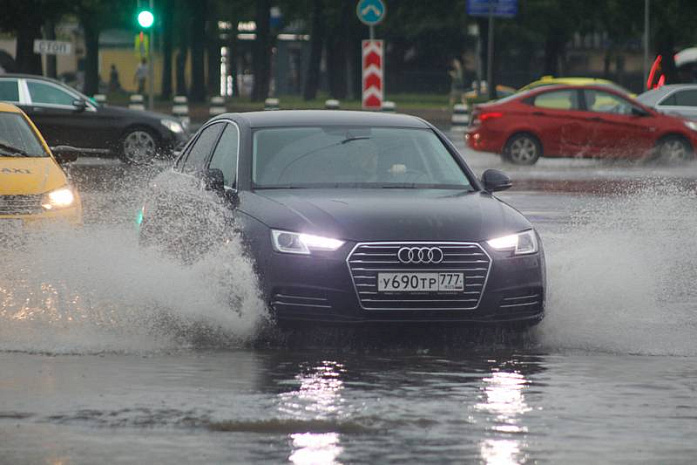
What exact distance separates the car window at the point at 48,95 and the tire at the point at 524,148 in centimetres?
725

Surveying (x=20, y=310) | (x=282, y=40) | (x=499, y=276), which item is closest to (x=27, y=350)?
(x=20, y=310)

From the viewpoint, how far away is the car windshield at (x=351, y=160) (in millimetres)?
11406

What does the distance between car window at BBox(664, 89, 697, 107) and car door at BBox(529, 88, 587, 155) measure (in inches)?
129

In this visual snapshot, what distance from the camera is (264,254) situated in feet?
33.8

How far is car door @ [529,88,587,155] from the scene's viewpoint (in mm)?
31016

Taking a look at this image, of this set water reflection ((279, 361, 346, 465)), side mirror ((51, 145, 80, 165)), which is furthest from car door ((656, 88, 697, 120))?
water reflection ((279, 361, 346, 465))

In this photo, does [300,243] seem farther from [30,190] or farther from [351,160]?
[30,190]

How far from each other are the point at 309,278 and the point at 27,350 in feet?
5.17

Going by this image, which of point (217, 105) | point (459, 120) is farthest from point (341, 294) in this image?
point (217, 105)

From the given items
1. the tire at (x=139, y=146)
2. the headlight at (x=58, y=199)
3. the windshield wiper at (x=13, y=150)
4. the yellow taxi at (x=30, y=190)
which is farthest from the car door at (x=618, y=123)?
the headlight at (x=58, y=199)

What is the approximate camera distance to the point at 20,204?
14297 mm

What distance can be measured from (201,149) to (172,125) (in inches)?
696

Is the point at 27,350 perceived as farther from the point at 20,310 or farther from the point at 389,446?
the point at 389,446

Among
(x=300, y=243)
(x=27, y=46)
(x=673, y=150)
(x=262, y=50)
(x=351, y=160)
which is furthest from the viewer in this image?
(x=262, y=50)
